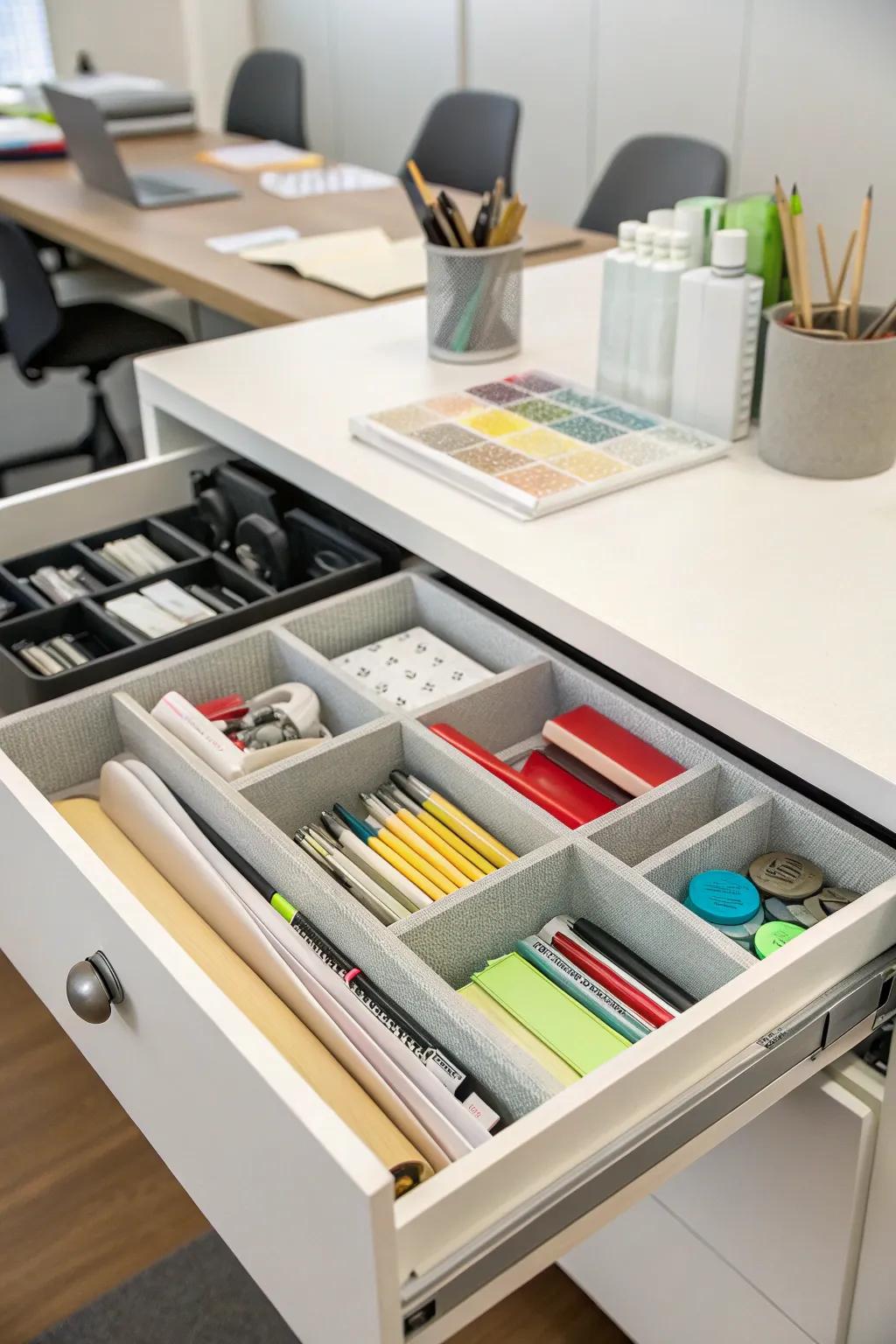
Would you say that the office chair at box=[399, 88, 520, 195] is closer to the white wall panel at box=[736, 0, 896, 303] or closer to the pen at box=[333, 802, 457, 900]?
the white wall panel at box=[736, 0, 896, 303]

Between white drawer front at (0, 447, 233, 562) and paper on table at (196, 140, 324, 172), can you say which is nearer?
white drawer front at (0, 447, 233, 562)

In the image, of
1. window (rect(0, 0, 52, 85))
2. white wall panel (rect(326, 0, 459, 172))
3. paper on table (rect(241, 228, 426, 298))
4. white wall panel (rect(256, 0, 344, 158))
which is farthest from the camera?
window (rect(0, 0, 52, 85))

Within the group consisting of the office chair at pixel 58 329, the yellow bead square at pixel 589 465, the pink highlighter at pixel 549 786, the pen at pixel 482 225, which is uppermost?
the pen at pixel 482 225

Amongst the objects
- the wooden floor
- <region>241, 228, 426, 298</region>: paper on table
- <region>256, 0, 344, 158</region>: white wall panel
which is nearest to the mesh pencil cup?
<region>241, 228, 426, 298</region>: paper on table

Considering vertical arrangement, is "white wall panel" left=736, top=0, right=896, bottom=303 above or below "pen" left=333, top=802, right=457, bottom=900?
above

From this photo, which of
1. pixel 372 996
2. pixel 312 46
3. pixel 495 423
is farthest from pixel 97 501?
pixel 312 46

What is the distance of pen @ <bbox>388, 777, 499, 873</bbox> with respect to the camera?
0.90 metres

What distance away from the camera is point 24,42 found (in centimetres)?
480

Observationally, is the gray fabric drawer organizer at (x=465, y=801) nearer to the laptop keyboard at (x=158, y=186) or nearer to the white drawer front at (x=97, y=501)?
the white drawer front at (x=97, y=501)

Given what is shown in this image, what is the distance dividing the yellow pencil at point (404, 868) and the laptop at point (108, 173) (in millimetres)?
2061

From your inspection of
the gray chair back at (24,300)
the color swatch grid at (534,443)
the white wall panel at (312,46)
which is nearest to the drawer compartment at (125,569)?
the color swatch grid at (534,443)

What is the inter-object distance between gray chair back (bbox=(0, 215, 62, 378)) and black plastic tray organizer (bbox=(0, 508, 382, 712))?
1.39 meters

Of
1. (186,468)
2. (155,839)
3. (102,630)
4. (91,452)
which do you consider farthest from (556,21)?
(155,839)

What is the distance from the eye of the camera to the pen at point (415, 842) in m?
0.89
